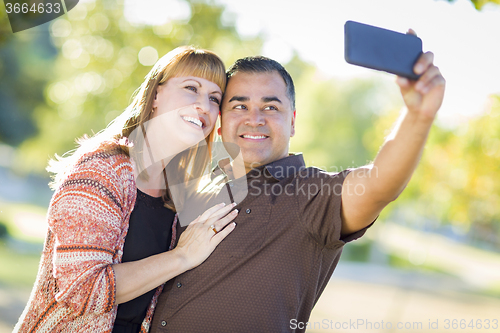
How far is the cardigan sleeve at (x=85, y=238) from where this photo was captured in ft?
7.20

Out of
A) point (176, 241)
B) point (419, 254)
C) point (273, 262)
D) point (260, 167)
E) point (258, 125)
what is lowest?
point (273, 262)

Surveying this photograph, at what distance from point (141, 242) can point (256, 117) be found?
1191 mm

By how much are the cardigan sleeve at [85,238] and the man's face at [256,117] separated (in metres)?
1.08

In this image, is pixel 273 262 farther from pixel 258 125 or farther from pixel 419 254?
pixel 419 254

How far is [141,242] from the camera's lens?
103 inches

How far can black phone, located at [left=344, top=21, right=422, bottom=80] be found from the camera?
4.75 feet

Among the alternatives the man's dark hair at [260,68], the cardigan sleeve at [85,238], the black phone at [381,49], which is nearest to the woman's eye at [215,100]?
the man's dark hair at [260,68]

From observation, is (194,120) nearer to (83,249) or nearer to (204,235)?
(204,235)

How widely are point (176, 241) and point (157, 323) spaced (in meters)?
0.53

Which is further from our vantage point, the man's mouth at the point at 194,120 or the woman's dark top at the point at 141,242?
the man's mouth at the point at 194,120

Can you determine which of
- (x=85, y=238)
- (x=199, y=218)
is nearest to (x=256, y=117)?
(x=199, y=218)

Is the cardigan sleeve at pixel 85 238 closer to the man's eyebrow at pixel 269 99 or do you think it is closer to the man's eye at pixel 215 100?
the man's eye at pixel 215 100

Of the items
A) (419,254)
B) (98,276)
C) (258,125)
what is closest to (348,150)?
(419,254)

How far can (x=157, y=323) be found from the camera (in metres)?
2.58
